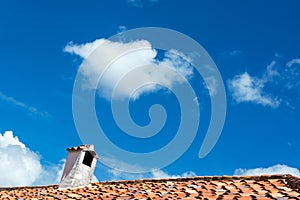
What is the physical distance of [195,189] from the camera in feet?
25.9

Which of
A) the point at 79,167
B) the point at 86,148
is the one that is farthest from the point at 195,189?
the point at 86,148

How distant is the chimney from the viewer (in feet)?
34.7

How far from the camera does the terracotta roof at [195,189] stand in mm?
6715

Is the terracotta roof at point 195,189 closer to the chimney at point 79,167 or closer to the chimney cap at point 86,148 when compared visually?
the chimney at point 79,167

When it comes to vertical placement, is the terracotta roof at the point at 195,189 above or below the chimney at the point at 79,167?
below

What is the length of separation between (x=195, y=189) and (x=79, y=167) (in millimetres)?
4488

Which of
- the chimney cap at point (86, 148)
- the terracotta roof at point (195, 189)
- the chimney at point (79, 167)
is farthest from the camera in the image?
the chimney cap at point (86, 148)

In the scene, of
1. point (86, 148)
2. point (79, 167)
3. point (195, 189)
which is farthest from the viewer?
point (86, 148)

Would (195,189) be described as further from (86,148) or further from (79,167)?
(86,148)

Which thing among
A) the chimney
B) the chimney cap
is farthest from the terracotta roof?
the chimney cap

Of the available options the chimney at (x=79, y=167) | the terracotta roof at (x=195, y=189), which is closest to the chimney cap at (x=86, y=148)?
the chimney at (x=79, y=167)

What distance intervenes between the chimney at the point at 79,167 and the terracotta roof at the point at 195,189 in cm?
35

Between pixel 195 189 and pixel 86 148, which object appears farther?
pixel 86 148

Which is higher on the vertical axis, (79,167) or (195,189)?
(79,167)
